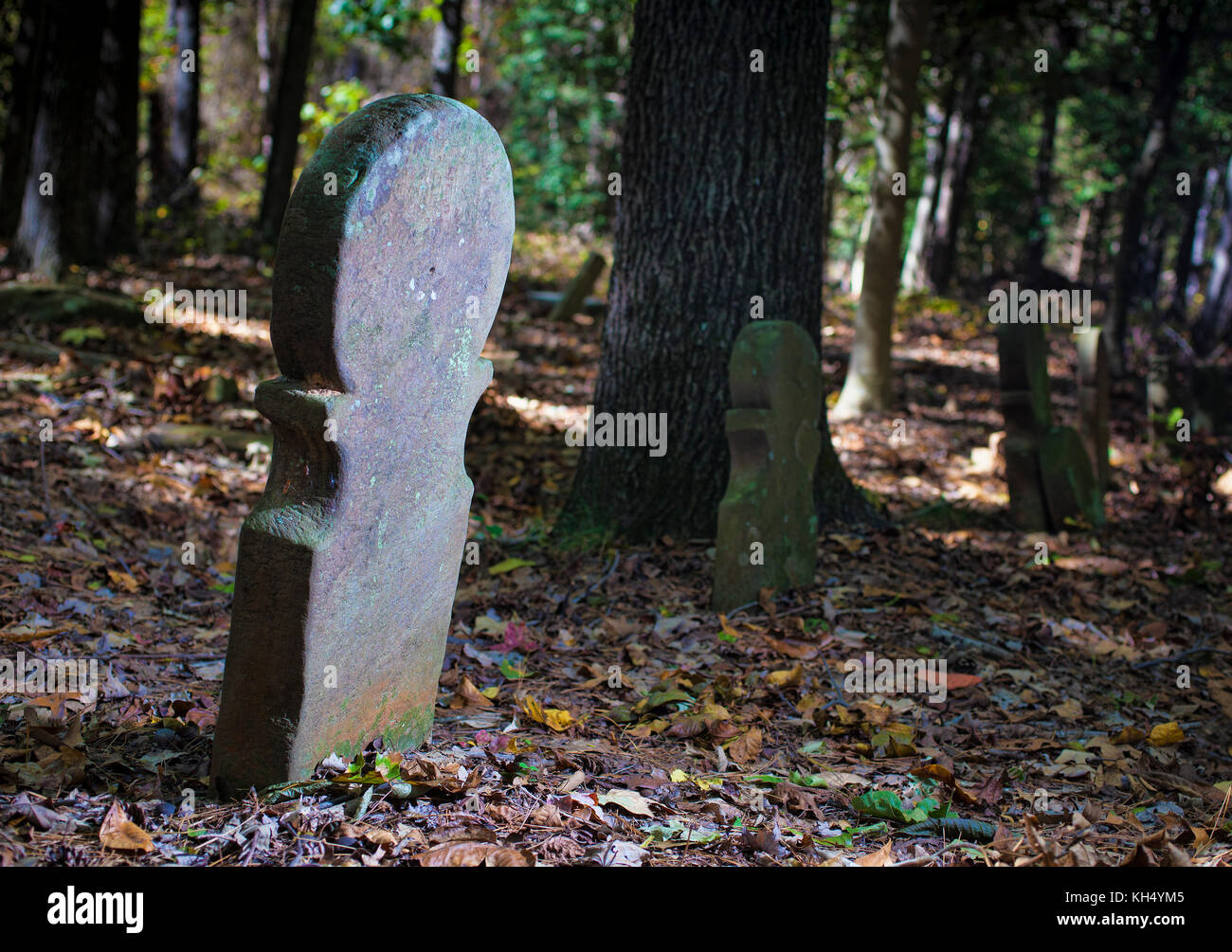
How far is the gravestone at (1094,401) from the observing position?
28.1 ft

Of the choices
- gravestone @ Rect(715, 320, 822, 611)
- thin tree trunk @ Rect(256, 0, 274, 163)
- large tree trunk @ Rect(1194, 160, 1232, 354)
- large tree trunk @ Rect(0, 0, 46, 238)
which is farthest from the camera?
thin tree trunk @ Rect(256, 0, 274, 163)

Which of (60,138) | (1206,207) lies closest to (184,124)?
(60,138)

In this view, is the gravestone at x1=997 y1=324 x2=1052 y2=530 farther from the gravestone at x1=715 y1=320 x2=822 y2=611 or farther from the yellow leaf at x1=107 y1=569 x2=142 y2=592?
the yellow leaf at x1=107 y1=569 x2=142 y2=592

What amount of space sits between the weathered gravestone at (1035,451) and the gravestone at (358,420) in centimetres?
519

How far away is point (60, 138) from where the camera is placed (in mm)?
9711

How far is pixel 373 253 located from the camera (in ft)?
8.55

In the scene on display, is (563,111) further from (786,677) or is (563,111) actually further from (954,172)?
(786,677)

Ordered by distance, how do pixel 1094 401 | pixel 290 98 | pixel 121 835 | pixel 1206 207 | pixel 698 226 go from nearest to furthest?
pixel 121 835
pixel 698 226
pixel 1094 401
pixel 290 98
pixel 1206 207

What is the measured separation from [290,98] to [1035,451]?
1177cm

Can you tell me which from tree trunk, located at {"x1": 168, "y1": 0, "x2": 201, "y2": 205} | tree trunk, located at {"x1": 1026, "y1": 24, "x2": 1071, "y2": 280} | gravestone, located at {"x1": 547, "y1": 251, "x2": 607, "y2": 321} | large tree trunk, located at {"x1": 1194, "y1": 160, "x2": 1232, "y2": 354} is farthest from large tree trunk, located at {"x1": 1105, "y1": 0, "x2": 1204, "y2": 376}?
tree trunk, located at {"x1": 168, "y1": 0, "x2": 201, "y2": 205}

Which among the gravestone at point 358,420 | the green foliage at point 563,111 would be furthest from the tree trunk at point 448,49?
the gravestone at point 358,420

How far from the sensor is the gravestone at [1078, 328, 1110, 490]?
8.58 meters

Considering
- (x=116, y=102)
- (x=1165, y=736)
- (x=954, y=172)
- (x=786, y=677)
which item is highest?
(x=954, y=172)

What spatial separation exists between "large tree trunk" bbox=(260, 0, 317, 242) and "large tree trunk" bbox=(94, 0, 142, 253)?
3001mm
